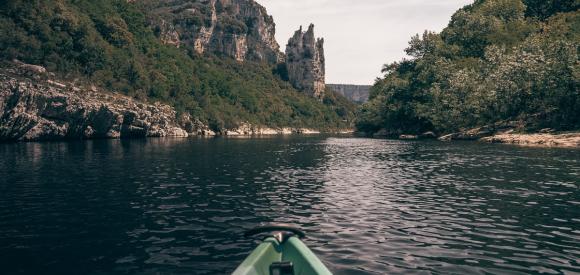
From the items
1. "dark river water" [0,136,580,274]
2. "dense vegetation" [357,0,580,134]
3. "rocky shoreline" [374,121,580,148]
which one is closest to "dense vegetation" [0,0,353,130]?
"dense vegetation" [357,0,580,134]

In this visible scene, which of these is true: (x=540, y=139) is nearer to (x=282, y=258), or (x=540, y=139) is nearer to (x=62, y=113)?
(x=282, y=258)

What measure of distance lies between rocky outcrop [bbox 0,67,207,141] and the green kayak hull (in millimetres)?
83018

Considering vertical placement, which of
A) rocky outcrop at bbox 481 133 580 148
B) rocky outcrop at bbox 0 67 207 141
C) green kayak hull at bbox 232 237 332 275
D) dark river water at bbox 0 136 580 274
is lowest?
dark river water at bbox 0 136 580 274

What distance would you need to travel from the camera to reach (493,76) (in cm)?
8450

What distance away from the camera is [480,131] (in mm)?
90312

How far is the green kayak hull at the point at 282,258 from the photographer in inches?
314

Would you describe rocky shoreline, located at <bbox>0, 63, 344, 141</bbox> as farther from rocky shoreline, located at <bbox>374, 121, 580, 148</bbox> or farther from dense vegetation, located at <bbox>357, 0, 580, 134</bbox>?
rocky shoreline, located at <bbox>374, 121, 580, 148</bbox>

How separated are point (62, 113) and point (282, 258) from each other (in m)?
89.6

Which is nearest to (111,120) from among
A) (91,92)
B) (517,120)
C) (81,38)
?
(91,92)

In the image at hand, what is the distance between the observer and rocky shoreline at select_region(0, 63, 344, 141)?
75375 millimetres

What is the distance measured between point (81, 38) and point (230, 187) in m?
105

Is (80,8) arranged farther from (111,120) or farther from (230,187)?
(230,187)

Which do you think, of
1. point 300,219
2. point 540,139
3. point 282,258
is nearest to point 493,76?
point 540,139

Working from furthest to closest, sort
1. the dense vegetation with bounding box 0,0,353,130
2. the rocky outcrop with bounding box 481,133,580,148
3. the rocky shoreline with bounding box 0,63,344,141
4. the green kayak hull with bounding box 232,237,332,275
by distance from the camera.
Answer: the dense vegetation with bounding box 0,0,353,130
the rocky shoreline with bounding box 0,63,344,141
the rocky outcrop with bounding box 481,133,580,148
the green kayak hull with bounding box 232,237,332,275
